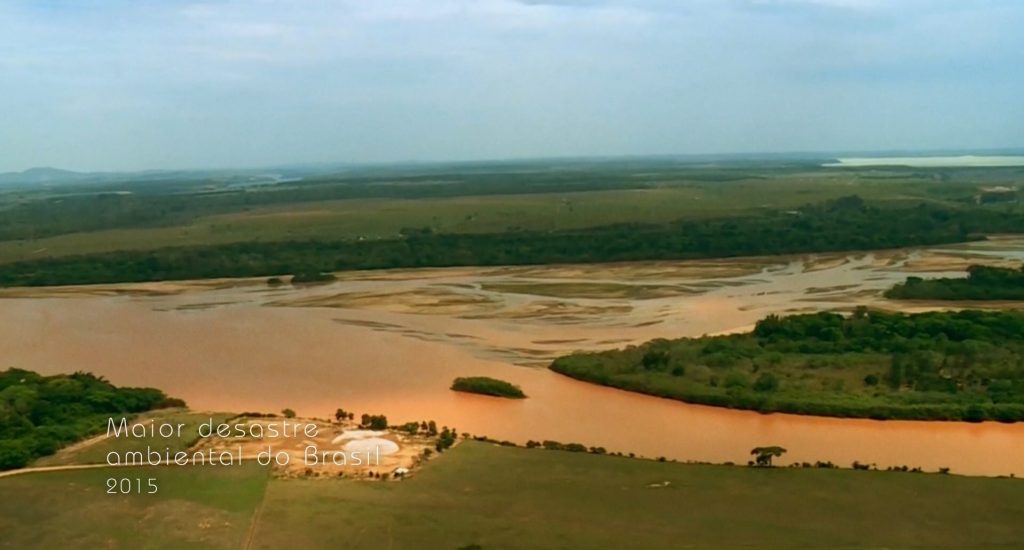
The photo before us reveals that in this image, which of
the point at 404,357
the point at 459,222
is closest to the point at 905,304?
the point at 404,357

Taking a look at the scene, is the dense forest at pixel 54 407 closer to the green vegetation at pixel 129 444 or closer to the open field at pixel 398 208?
the green vegetation at pixel 129 444

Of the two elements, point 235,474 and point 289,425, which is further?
point 289,425

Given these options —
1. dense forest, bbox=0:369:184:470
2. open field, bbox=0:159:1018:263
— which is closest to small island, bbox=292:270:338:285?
open field, bbox=0:159:1018:263

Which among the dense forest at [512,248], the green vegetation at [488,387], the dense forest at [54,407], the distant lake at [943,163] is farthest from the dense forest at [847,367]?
the distant lake at [943,163]

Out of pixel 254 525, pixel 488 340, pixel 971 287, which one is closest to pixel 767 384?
pixel 488 340

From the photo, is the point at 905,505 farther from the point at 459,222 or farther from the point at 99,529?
the point at 459,222

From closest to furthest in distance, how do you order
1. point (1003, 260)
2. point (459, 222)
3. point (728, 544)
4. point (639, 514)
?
point (728, 544) < point (639, 514) < point (1003, 260) < point (459, 222)

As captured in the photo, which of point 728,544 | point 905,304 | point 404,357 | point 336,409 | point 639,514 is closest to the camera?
point 728,544
